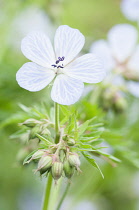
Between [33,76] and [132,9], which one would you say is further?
[132,9]

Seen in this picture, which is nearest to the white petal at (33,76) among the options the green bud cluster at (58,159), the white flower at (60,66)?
the white flower at (60,66)

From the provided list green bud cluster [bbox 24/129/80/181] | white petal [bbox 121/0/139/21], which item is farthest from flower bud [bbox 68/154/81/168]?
white petal [bbox 121/0/139/21]

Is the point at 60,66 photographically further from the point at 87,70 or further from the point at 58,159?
the point at 58,159

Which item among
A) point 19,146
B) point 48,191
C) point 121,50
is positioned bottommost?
point 19,146

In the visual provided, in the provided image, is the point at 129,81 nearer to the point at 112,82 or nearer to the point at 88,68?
the point at 112,82

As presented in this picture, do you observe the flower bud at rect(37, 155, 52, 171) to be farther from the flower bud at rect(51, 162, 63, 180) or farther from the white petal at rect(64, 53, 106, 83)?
the white petal at rect(64, 53, 106, 83)

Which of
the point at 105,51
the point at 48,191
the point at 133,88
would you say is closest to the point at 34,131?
the point at 48,191
